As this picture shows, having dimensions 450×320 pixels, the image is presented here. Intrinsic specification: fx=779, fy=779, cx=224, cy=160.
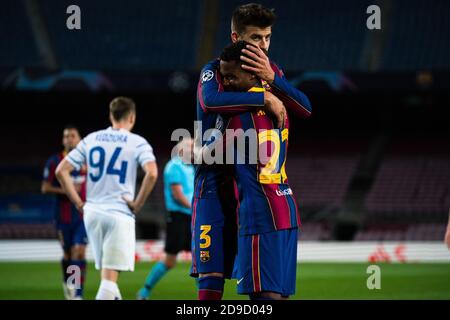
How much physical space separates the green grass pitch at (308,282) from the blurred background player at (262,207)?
5071 millimetres

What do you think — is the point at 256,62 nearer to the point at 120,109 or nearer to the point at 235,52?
the point at 235,52

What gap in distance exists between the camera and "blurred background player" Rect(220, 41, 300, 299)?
3887 mm

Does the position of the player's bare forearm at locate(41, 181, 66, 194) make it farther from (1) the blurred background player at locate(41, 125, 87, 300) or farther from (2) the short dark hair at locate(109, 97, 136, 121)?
(2) the short dark hair at locate(109, 97, 136, 121)

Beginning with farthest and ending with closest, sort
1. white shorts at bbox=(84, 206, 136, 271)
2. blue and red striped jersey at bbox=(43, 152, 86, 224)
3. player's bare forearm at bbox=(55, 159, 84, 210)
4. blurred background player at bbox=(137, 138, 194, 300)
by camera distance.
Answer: blue and red striped jersey at bbox=(43, 152, 86, 224) < blurred background player at bbox=(137, 138, 194, 300) < player's bare forearm at bbox=(55, 159, 84, 210) < white shorts at bbox=(84, 206, 136, 271)

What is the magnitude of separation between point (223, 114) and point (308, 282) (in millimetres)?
7736

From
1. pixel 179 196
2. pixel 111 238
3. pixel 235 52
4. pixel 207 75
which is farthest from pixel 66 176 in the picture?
pixel 235 52

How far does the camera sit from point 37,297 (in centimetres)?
943

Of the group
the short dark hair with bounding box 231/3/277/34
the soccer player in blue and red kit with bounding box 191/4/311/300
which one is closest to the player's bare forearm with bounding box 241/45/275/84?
the soccer player in blue and red kit with bounding box 191/4/311/300

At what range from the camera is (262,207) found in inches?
156

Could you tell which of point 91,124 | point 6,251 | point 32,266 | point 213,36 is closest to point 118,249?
point 32,266

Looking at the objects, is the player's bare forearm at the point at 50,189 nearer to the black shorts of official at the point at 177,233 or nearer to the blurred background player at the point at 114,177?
the black shorts of official at the point at 177,233

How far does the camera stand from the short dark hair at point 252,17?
13.2ft

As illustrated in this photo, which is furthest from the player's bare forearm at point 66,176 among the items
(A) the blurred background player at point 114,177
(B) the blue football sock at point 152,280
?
(B) the blue football sock at point 152,280

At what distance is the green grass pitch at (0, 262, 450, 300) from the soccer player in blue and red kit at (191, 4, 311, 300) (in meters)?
4.78
